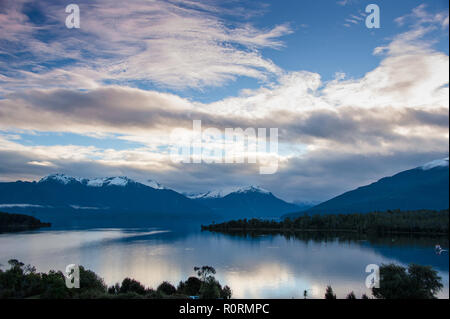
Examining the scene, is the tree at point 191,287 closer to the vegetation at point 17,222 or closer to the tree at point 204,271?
the tree at point 204,271

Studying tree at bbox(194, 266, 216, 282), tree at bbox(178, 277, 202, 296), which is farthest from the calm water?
tree at bbox(178, 277, 202, 296)

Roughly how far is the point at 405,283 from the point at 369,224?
93.0 meters

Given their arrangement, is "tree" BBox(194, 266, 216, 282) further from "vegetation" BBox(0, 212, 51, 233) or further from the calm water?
"vegetation" BBox(0, 212, 51, 233)

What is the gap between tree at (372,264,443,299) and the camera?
24034 millimetres

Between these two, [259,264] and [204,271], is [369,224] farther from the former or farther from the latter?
[204,271]

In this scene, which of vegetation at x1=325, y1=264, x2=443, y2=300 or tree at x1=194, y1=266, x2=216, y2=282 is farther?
tree at x1=194, y1=266, x2=216, y2=282

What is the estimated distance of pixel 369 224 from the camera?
362ft

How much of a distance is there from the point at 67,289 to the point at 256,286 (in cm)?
2159

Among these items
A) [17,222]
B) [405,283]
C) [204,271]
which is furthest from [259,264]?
[17,222]

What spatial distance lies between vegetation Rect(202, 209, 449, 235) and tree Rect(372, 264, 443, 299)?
76.5m

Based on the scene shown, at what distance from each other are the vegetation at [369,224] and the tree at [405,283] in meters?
76.5

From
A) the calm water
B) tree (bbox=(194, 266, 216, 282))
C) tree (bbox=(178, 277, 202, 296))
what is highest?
tree (bbox=(194, 266, 216, 282))

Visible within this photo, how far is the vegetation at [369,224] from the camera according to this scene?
310 feet

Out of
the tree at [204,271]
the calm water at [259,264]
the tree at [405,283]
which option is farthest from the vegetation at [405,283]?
the tree at [204,271]
